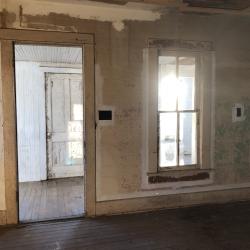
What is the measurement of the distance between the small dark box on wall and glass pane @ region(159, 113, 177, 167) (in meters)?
0.69

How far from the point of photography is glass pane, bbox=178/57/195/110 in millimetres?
3809

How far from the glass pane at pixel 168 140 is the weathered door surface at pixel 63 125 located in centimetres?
225

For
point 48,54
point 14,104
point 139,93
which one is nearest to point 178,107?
point 139,93

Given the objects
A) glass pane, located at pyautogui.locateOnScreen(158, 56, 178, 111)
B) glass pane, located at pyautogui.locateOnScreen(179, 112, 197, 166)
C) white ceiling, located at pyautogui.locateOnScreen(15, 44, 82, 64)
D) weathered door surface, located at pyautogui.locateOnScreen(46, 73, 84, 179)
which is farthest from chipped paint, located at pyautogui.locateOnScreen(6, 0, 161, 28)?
weathered door surface, located at pyautogui.locateOnScreen(46, 73, 84, 179)

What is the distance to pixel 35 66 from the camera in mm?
5359

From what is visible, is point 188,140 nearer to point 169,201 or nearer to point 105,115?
point 169,201

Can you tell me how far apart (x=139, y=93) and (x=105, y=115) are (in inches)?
20.5

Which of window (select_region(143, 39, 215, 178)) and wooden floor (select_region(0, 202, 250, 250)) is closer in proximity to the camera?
wooden floor (select_region(0, 202, 250, 250))

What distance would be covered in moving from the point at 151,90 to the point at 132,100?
28 centimetres

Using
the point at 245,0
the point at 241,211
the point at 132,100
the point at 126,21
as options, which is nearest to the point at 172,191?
the point at 241,211

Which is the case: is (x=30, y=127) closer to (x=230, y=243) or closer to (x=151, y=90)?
(x=151, y=90)

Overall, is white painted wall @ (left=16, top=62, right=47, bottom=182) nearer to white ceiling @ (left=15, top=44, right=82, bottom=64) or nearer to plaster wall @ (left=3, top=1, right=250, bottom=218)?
white ceiling @ (left=15, top=44, right=82, bottom=64)

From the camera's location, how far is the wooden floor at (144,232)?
9.25 ft

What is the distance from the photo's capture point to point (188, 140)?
3.96 m
